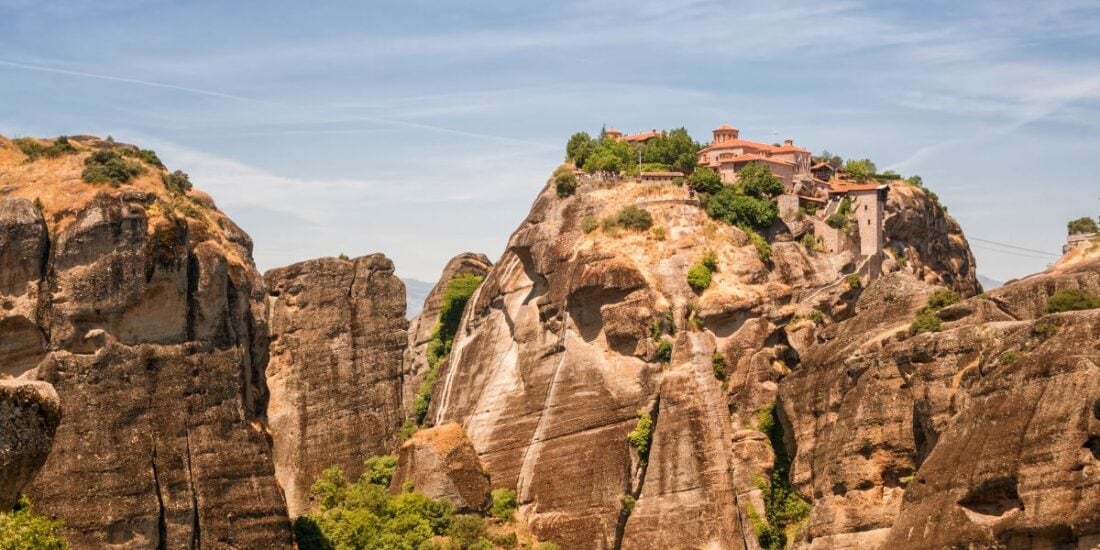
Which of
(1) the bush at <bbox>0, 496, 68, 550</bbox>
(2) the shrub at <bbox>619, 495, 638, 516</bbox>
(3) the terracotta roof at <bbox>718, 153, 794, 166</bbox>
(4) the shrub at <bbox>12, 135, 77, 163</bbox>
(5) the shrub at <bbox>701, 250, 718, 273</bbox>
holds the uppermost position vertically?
(3) the terracotta roof at <bbox>718, 153, 794, 166</bbox>

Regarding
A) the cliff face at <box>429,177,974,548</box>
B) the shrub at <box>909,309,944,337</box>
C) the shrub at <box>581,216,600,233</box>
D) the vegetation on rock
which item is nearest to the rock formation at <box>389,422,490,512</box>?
the cliff face at <box>429,177,974,548</box>

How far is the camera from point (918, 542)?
76.4 m

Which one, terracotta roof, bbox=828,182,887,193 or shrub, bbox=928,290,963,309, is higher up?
terracotta roof, bbox=828,182,887,193

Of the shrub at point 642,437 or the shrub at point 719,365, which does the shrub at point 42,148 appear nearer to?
the shrub at point 642,437

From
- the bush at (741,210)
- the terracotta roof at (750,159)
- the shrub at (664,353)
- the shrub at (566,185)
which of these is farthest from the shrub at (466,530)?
the terracotta roof at (750,159)

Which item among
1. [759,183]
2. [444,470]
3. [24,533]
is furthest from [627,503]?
[24,533]

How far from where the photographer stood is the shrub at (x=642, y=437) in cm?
9556

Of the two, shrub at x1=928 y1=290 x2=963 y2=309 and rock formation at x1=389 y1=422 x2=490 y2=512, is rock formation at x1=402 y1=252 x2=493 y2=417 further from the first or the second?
shrub at x1=928 y1=290 x2=963 y2=309

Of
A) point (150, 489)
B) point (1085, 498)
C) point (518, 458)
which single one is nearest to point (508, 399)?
point (518, 458)

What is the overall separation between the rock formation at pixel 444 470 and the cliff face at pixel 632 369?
1.79 m

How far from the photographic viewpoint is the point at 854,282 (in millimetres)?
103250

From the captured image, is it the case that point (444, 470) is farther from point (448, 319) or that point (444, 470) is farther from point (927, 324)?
point (927, 324)

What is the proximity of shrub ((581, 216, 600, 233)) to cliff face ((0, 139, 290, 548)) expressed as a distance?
74.7 ft

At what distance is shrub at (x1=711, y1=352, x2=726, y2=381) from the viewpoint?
97750 mm
